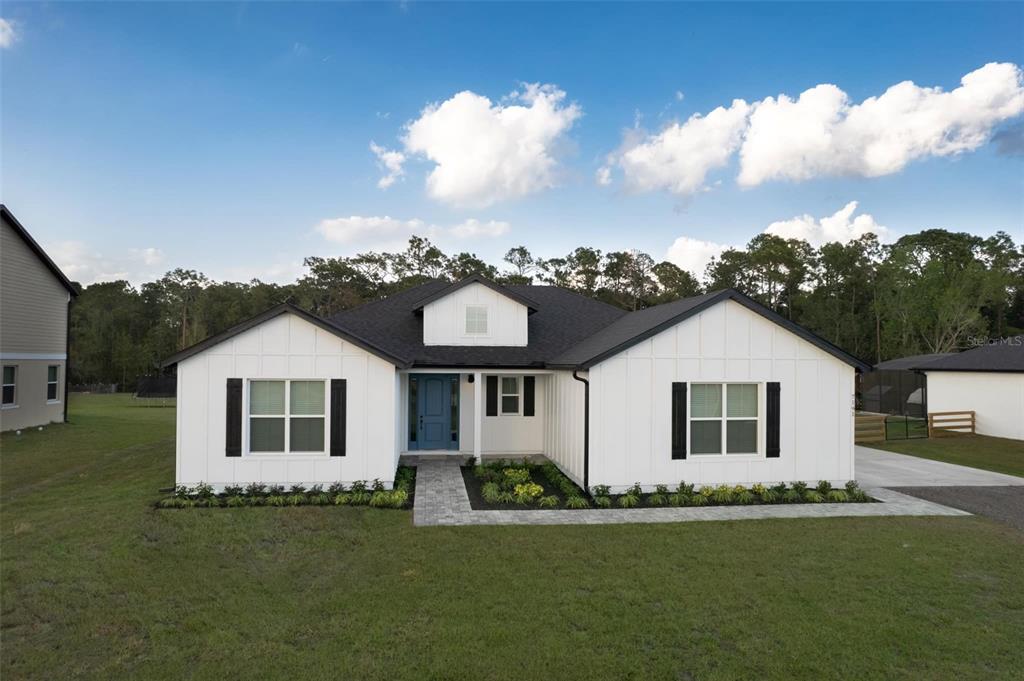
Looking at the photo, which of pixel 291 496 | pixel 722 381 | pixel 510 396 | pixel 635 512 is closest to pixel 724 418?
pixel 722 381

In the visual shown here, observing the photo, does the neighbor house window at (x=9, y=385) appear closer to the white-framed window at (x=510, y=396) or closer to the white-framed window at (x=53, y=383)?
the white-framed window at (x=53, y=383)

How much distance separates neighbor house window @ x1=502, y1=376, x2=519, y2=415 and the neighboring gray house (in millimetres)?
18029

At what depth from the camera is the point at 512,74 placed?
18.7 metres

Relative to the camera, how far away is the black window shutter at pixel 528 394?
50.3ft

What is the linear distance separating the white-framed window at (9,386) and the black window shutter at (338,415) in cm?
1667

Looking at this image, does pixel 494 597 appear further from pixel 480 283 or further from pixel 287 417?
pixel 480 283

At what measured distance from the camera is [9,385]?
19.5 meters

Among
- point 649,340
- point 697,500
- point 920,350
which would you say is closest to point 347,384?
point 649,340

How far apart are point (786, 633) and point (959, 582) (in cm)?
311

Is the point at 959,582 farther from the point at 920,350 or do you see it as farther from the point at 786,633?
the point at 920,350

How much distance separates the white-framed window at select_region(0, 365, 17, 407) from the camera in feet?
63.4

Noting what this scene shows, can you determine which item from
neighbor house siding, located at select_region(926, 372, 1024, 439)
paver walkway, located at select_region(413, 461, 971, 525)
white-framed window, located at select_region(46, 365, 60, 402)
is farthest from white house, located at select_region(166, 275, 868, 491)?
white-framed window, located at select_region(46, 365, 60, 402)

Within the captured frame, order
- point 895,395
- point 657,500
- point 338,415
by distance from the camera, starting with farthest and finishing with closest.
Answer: point 895,395 < point 338,415 < point 657,500

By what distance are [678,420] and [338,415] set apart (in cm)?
688
